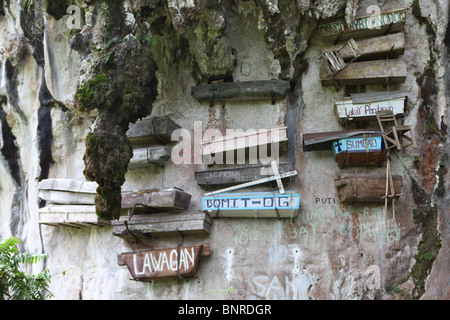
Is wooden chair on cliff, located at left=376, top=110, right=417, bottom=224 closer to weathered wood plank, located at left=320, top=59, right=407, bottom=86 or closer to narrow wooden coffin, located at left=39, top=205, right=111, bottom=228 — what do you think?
weathered wood plank, located at left=320, top=59, right=407, bottom=86

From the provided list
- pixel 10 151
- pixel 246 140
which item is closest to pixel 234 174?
pixel 246 140

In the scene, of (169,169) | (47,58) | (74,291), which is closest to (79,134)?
(47,58)

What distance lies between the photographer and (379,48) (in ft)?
24.5

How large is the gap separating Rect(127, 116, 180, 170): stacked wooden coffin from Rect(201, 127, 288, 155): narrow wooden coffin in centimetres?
73

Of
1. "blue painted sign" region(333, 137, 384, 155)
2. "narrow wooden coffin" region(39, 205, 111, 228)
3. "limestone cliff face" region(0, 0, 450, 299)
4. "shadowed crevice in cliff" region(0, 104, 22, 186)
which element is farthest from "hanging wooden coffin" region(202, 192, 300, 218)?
"shadowed crevice in cliff" region(0, 104, 22, 186)

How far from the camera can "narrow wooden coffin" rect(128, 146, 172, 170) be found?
7.89 m

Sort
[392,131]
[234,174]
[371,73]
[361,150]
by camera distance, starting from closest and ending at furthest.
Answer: [392,131]
[361,150]
[371,73]
[234,174]

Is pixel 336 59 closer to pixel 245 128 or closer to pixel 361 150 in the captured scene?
pixel 361 150

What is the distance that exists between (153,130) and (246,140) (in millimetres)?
1551

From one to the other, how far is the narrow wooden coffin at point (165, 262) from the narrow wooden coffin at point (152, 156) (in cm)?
146

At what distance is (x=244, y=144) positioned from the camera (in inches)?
295

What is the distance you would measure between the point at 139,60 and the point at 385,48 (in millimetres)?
3772

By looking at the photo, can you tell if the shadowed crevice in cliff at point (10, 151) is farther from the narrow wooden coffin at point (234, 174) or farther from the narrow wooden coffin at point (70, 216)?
the narrow wooden coffin at point (234, 174)

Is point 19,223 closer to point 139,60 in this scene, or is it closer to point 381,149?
point 139,60
